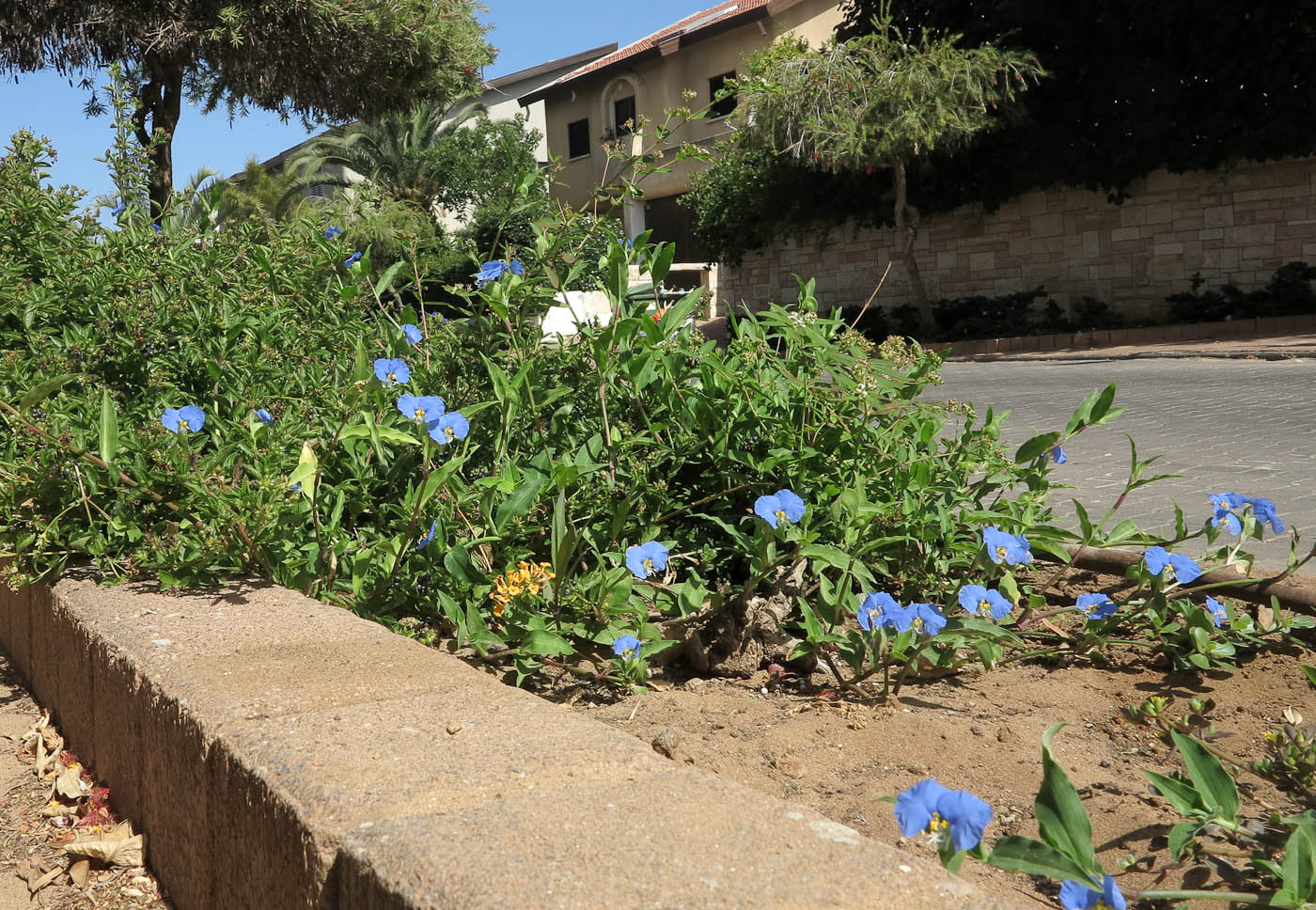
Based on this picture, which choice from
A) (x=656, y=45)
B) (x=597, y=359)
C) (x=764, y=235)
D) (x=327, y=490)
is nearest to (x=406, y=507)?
(x=327, y=490)

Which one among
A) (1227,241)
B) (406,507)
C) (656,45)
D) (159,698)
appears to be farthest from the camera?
(656,45)

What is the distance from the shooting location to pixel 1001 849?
1.14 m

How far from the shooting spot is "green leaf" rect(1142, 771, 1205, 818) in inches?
53.1

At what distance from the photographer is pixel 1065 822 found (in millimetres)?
1145

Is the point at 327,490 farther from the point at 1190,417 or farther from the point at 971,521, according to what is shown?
the point at 1190,417

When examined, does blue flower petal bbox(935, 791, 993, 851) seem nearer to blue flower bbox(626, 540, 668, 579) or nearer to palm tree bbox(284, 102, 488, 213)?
blue flower bbox(626, 540, 668, 579)

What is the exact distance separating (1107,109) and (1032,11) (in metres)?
1.69

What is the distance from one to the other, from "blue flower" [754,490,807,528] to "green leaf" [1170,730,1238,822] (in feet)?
2.99

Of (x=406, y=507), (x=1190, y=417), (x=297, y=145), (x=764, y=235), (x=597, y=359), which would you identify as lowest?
(x=1190, y=417)

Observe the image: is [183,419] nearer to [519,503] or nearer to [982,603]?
[519,503]

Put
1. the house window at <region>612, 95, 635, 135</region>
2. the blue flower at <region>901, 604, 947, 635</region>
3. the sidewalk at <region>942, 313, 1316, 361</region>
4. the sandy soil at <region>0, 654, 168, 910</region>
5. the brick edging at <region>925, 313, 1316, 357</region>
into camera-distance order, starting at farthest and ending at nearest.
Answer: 1. the house window at <region>612, 95, 635, 135</region>
2. the brick edging at <region>925, 313, 1316, 357</region>
3. the sidewalk at <region>942, 313, 1316, 361</region>
4. the blue flower at <region>901, 604, 947, 635</region>
5. the sandy soil at <region>0, 654, 168, 910</region>

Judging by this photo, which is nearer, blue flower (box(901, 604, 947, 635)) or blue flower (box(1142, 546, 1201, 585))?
blue flower (box(901, 604, 947, 635))

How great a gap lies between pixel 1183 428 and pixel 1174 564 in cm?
467

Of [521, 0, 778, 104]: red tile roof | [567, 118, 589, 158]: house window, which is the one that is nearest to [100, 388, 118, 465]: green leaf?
[521, 0, 778, 104]: red tile roof
